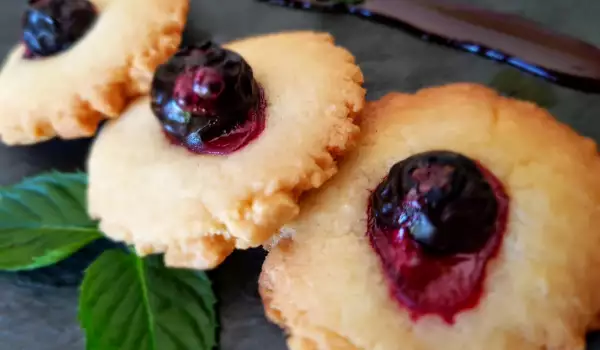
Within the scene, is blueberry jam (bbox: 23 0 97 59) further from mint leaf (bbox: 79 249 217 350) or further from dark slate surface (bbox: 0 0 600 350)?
mint leaf (bbox: 79 249 217 350)

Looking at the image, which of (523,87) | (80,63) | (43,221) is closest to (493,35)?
(523,87)

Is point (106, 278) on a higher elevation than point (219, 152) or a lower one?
lower

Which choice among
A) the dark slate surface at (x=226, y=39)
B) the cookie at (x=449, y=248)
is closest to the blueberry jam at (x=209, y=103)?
the cookie at (x=449, y=248)

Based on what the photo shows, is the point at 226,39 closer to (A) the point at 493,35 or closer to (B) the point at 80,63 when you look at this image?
(B) the point at 80,63

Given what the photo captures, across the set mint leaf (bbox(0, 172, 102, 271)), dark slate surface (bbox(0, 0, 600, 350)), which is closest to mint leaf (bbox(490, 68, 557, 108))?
dark slate surface (bbox(0, 0, 600, 350))

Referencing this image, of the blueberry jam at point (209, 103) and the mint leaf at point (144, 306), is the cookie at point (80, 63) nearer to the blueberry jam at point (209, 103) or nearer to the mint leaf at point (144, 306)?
the blueberry jam at point (209, 103)

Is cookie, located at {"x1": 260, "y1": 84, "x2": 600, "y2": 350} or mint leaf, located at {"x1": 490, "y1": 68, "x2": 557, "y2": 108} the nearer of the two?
cookie, located at {"x1": 260, "y1": 84, "x2": 600, "y2": 350}
